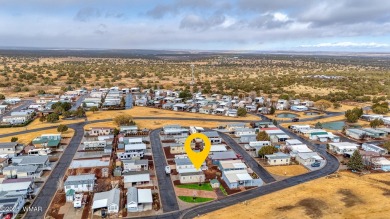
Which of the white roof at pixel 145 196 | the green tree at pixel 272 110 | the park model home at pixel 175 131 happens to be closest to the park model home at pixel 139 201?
the white roof at pixel 145 196

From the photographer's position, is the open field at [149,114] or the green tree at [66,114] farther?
the open field at [149,114]

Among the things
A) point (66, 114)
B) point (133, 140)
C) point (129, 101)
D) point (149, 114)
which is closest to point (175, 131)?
point (133, 140)

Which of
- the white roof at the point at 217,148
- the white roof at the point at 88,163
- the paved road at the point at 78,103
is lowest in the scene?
the white roof at the point at 88,163

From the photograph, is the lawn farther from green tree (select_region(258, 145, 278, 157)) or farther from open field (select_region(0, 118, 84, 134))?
open field (select_region(0, 118, 84, 134))

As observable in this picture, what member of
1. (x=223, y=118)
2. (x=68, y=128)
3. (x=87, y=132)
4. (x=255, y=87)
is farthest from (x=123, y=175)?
(x=255, y=87)

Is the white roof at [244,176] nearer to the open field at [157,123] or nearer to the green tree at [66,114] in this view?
the open field at [157,123]

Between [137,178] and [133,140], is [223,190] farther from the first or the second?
[133,140]

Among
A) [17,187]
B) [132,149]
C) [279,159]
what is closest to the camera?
[17,187]
